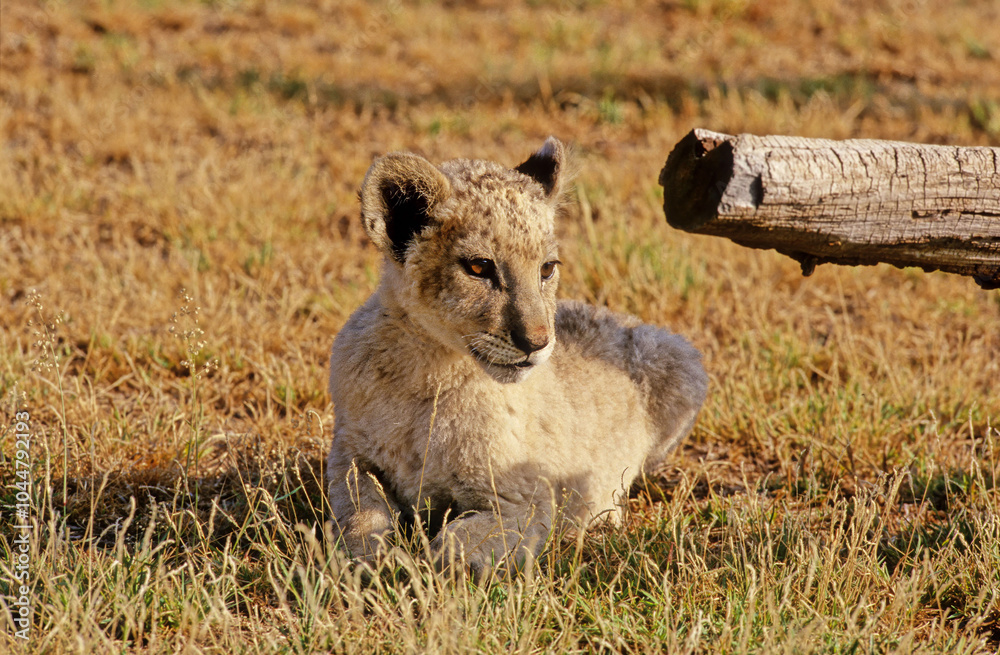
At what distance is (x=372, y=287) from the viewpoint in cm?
675

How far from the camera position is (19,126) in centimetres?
872

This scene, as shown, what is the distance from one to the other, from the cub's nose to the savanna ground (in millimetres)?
860

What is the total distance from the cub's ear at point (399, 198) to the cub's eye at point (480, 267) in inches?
10.3

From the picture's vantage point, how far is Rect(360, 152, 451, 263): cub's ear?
3.61 meters

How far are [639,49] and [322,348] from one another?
7383 mm

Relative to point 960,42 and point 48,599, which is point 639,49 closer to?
point 960,42

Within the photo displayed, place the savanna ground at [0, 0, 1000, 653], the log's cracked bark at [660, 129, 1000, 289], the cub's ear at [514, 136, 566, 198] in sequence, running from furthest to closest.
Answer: the cub's ear at [514, 136, 566, 198]
the savanna ground at [0, 0, 1000, 653]
the log's cracked bark at [660, 129, 1000, 289]

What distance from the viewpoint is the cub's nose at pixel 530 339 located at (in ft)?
11.7

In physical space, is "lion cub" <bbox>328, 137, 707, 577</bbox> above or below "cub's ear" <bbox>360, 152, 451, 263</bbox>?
below

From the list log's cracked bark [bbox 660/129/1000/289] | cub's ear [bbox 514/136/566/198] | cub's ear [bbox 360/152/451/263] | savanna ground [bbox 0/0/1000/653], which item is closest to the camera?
log's cracked bark [bbox 660/129/1000/289]

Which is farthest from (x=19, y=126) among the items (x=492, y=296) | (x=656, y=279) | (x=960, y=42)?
(x=960, y=42)

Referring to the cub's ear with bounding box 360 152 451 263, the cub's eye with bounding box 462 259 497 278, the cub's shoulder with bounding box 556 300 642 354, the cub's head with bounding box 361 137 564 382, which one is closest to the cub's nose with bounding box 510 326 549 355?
the cub's head with bounding box 361 137 564 382

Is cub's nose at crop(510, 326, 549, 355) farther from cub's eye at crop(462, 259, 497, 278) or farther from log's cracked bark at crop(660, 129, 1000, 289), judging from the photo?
log's cracked bark at crop(660, 129, 1000, 289)

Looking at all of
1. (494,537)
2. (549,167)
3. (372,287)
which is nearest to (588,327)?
(549,167)
